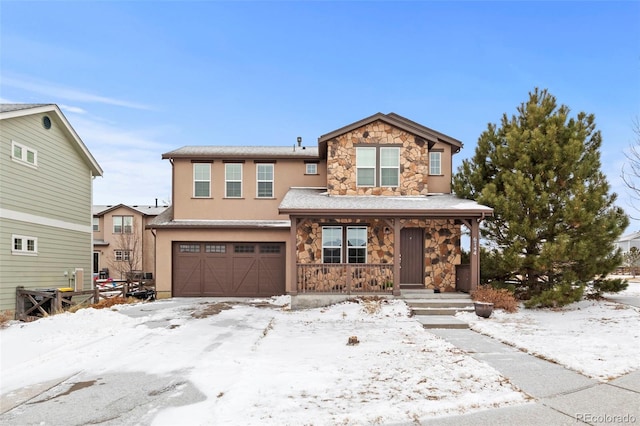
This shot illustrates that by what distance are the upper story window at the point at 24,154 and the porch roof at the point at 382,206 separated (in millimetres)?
9314

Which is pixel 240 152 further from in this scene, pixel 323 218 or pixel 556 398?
pixel 556 398

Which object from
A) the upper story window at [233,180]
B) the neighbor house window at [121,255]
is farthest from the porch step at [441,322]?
the neighbor house window at [121,255]

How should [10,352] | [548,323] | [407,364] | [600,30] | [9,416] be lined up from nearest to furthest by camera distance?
[9,416] → [407,364] → [10,352] → [548,323] → [600,30]

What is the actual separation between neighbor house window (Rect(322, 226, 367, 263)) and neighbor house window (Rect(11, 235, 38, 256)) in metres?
10.6

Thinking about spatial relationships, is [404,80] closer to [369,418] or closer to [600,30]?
[600,30]

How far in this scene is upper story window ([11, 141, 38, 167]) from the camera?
44.1ft

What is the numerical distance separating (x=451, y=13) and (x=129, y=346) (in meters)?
15.2

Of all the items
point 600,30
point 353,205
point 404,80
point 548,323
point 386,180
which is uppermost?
point 404,80

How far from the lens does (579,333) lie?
9.00 m

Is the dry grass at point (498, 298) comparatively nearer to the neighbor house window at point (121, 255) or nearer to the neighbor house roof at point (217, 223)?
the neighbor house roof at point (217, 223)

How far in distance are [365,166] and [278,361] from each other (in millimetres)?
9722

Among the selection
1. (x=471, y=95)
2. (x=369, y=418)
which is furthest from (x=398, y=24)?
(x=369, y=418)

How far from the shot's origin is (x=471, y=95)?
26.7 meters

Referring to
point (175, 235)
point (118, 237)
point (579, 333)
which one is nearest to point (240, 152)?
point (175, 235)
